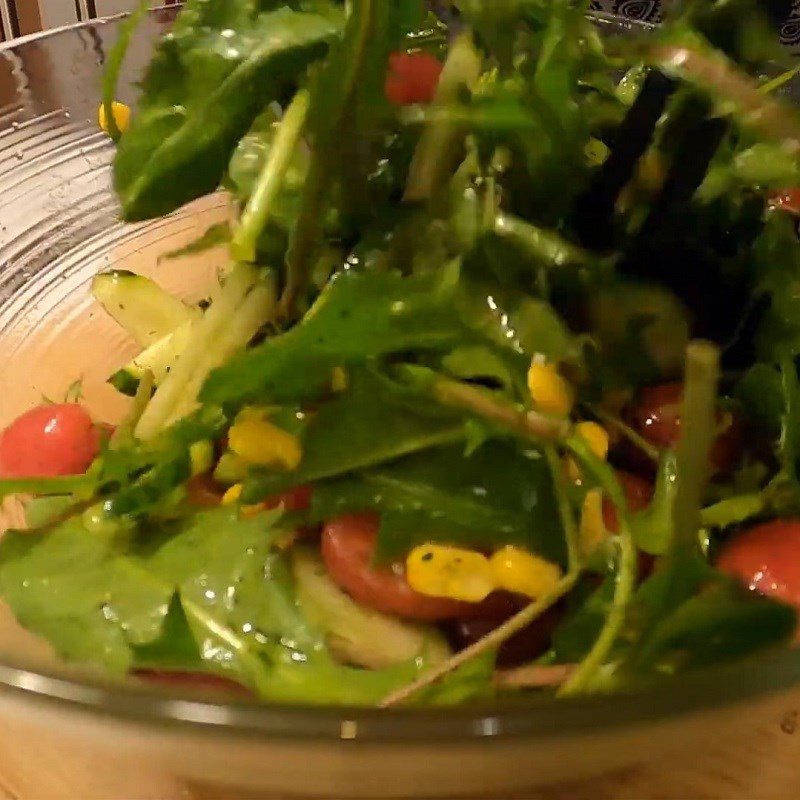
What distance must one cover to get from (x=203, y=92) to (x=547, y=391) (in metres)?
0.28

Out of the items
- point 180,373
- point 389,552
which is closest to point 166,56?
point 180,373

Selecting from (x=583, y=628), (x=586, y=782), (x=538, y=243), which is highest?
(x=538, y=243)

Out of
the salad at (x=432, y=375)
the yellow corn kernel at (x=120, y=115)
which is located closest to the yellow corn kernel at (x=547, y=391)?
the salad at (x=432, y=375)

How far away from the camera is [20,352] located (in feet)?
2.71

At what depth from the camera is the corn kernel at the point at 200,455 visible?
0.64m

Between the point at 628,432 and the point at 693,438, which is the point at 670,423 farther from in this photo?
the point at 693,438

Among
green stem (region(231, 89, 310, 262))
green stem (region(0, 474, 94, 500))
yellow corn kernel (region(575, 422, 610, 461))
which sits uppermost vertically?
green stem (region(231, 89, 310, 262))

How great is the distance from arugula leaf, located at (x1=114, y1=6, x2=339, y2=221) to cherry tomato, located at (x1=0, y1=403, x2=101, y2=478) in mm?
154

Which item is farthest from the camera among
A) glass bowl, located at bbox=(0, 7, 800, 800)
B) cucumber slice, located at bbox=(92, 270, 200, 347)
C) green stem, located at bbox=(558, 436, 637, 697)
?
cucumber slice, located at bbox=(92, 270, 200, 347)

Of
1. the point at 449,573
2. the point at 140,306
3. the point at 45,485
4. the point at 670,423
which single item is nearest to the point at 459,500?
the point at 449,573

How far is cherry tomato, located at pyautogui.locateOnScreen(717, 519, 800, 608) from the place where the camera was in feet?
1.79

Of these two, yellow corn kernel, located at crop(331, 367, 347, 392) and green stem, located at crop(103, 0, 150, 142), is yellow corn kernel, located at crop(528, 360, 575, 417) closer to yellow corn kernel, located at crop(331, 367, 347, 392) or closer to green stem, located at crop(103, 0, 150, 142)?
yellow corn kernel, located at crop(331, 367, 347, 392)

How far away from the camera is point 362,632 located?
0.56 metres

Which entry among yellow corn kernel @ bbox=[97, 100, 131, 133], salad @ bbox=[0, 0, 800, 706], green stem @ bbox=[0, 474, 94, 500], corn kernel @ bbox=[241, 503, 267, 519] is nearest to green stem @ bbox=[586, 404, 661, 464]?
salad @ bbox=[0, 0, 800, 706]
